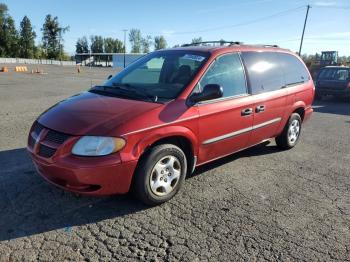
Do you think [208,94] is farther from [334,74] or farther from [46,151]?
[334,74]

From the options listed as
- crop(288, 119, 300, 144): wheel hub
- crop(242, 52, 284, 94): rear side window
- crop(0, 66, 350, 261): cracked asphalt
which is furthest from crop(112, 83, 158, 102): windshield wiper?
crop(288, 119, 300, 144): wheel hub

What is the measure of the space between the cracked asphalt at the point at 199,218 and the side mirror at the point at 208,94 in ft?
3.84

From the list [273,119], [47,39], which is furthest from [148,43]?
[273,119]

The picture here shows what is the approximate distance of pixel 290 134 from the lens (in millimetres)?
6504

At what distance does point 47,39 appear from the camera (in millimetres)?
100438

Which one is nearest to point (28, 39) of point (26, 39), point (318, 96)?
point (26, 39)

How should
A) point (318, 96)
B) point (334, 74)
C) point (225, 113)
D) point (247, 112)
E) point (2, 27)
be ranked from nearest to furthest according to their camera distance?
1. point (225, 113)
2. point (247, 112)
3. point (318, 96)
4. point (334, 74)
5. point (2, 27)

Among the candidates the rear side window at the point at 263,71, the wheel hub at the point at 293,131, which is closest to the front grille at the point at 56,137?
the rear side window at the point at 263,71

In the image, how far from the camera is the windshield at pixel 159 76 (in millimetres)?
4363

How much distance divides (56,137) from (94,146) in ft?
1.54

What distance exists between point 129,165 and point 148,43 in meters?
144

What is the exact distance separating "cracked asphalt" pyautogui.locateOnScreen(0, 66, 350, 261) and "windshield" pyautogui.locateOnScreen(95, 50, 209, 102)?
1273 mm

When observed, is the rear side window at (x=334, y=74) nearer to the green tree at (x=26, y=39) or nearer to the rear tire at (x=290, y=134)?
the rear tire at (x=290, y=134)

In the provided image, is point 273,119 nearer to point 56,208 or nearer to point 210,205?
point 210,205
